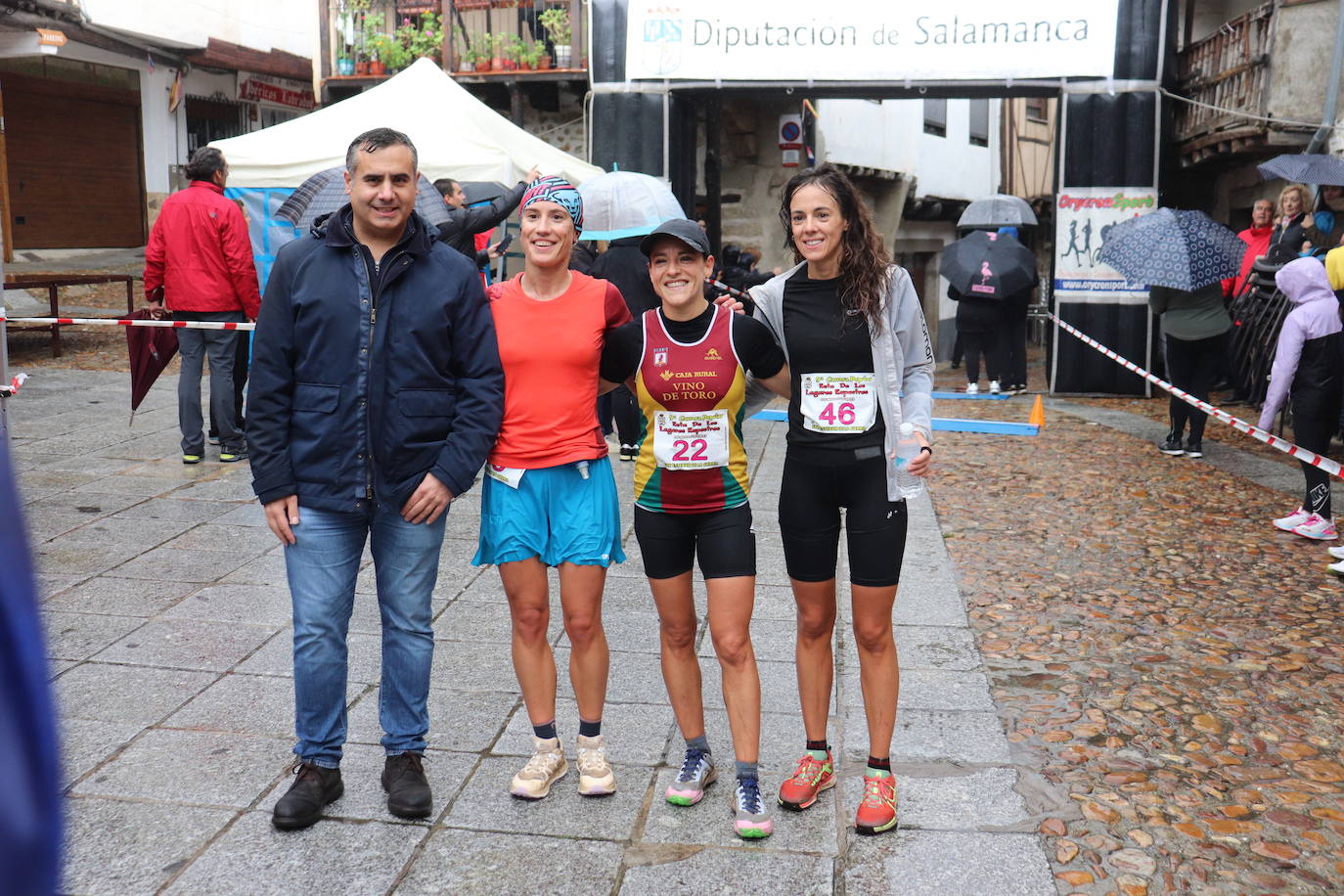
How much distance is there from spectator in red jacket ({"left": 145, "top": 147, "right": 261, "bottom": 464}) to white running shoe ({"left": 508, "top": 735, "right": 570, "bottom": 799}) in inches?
215

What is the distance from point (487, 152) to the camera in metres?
11.4

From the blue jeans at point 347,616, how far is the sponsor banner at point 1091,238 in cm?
1122

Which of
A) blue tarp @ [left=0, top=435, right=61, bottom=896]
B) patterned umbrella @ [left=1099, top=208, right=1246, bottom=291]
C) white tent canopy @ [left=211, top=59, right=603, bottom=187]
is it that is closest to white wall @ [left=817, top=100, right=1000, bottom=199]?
white tent canopy @ [left=211, top=59, right=603, bottom=187]

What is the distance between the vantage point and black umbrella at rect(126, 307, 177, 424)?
8672 millimetres

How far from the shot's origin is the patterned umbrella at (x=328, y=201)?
5.96m

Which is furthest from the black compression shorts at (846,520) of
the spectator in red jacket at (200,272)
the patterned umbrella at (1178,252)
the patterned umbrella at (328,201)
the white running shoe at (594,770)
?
the patterned umbrella at (1178,252)

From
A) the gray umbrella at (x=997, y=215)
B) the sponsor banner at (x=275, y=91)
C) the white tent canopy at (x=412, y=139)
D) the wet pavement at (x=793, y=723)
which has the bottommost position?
the wet pavement at (x=793, y=723)

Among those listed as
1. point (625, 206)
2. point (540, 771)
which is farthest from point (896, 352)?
point (625, 206)

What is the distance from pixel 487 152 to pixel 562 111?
7610mm

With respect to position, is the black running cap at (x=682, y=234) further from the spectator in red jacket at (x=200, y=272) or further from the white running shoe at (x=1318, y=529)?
the spectator in red jacket at (x=200, y=272)

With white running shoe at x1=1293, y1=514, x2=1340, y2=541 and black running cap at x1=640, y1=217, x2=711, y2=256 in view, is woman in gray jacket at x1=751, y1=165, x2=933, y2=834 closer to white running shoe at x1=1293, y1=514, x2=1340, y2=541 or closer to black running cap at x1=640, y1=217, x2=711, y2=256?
black running cap at x1=640, y1=217, x2=711, y2=256

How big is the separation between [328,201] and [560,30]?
11.7 metres

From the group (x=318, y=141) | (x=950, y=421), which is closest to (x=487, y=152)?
(x=318, y=141)

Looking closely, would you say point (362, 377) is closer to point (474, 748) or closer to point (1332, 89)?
point (474, 748)
